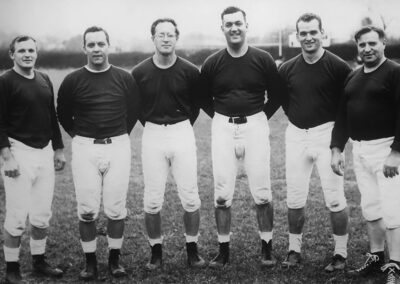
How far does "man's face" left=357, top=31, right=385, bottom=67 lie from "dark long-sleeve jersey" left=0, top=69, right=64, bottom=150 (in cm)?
297

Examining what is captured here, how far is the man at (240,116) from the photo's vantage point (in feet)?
15.2

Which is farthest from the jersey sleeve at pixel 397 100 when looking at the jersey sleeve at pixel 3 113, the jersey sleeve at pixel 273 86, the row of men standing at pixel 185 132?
the jersey sleeve at pixel 3 113

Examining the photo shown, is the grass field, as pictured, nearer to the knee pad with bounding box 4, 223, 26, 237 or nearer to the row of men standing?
the row of men standing

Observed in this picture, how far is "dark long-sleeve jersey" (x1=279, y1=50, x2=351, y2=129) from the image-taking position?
450 cm

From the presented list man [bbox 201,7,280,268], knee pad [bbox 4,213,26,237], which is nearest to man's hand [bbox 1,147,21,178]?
knee pad [bbox 4,213,26,237]

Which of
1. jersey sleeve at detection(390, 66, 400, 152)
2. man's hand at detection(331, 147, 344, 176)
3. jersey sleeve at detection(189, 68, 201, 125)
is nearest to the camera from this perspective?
jersey sleeve at detection(390, 66, 400, 152)

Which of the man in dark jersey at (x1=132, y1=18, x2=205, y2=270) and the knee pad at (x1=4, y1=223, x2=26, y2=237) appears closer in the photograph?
the knee pad at (x1=4, y1=223, x2=26, y2=237)

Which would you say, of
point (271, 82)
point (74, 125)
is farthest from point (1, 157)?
point (271, 82)

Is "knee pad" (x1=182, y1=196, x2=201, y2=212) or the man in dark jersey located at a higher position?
the man in dark jersey

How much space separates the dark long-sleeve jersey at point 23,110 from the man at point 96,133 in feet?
0.83

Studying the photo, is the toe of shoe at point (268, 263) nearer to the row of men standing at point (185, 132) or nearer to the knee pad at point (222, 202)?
the row of men standing at point (185, 132)

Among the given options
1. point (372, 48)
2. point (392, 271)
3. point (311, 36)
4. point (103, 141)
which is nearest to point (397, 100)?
point (372, 48)

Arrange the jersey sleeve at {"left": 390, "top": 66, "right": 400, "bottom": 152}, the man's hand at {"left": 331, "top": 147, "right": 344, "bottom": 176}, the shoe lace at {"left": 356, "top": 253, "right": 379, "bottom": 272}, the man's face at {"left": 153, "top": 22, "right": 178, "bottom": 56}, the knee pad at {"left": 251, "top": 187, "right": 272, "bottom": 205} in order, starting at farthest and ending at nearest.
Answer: the knee pad at {"left": 251, "top": 187, "right": 272, "bottom": 205}
the man's face at {"left": 153, "top": 22, "right": 178, "bottom": 56}
the shoe lace at {"left": 356, "top": 253, "right": 379, "bottom": 272}
the man's hand at {"left": 331, "top": 147, "right": 344, "bottom": 176}
the jersey sleeve at {"left": 390, "top": 66, "right": 400, "bottom": 152}

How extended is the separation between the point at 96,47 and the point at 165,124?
0.98 metres
